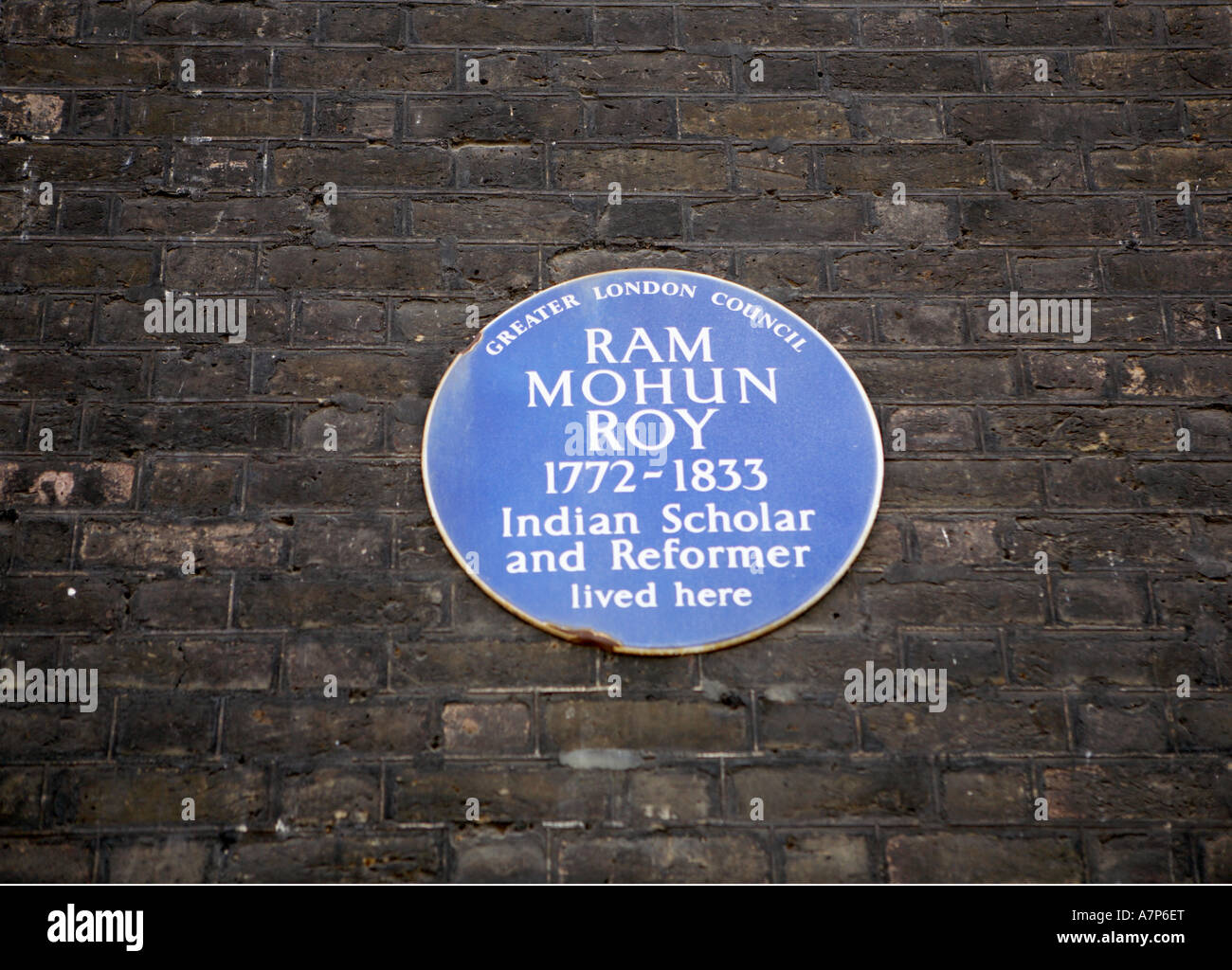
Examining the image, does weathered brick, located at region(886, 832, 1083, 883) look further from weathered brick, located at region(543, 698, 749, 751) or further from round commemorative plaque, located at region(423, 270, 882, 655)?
round commemorative plaque, located at region(423, 270, 882, 655)

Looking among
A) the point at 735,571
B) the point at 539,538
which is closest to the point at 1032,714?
the point at 735,571

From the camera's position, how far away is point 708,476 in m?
2.26

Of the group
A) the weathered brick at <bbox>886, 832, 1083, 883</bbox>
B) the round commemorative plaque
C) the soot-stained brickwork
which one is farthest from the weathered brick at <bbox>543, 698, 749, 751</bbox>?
the weathered brick at <bbox>886, 832, 1083, 883</bbox>

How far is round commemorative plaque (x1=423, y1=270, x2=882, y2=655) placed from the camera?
7.14 ft

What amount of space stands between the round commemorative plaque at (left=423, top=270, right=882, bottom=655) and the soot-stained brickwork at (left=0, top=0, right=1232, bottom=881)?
65mm

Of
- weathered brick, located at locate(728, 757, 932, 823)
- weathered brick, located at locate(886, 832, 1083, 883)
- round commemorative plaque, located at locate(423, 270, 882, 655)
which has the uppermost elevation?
round commemorative plaque, located at locate(423, 270, 882, 655)

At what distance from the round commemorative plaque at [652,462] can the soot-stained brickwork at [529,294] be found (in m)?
0.06

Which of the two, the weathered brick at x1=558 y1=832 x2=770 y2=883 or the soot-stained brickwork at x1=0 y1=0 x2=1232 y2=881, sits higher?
the soot-stained brickwork at x1=0 y1=0 x2=1232 y2=881

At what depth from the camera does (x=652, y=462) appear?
7.47 ft

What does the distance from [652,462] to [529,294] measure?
1.58 feet

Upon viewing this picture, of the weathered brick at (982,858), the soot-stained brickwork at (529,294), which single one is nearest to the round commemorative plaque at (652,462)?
the soot-stained brickwork at (529,294)

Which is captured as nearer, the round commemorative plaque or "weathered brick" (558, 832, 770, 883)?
"weathered brick" (558, 832, 770, 883)

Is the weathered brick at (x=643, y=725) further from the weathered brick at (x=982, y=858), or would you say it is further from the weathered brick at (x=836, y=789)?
the weathered brick at (x=982, y=858)

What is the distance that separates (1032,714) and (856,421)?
2.21ft
